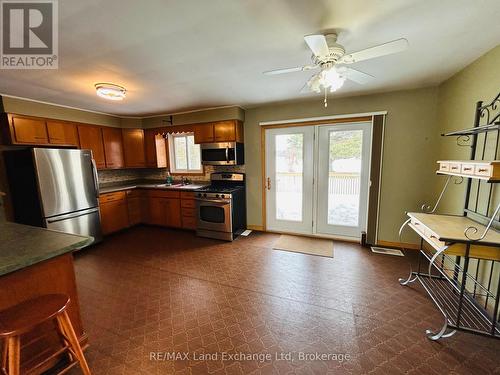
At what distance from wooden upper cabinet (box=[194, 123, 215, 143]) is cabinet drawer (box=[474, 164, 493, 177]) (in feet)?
11.7

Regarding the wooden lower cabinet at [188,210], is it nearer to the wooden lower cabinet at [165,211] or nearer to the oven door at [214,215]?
the wooden lower cabinet at [165,211]

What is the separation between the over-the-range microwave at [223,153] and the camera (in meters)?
3.94

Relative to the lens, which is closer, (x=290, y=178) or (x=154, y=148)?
(x=290, y=178)

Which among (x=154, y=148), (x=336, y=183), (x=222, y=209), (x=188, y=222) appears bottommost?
(x=188, y=222)

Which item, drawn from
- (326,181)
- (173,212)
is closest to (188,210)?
(173,212)

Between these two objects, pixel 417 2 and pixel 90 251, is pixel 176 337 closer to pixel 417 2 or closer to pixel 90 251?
pixel 90 251

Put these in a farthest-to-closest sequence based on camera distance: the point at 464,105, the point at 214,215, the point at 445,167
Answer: the point at 214,215 < the point at 464,105 < the point at 445,167

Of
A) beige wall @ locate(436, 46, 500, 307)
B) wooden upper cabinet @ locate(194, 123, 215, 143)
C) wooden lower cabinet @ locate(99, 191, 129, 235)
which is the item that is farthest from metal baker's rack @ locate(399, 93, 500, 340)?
wooden lower cabinet @ locate(99, 191, 129, 235)

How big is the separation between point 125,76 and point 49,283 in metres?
2.14

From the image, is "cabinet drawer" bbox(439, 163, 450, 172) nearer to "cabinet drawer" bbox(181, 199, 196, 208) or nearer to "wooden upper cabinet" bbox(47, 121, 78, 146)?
"cabinet drawer" bbox(181, 199, 196, 208)

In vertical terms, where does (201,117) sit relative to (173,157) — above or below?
above

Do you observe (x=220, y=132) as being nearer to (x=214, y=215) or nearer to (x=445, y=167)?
(x=214, y=215)

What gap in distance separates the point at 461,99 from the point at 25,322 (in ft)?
13.8

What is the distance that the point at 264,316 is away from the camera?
6.52 ft
